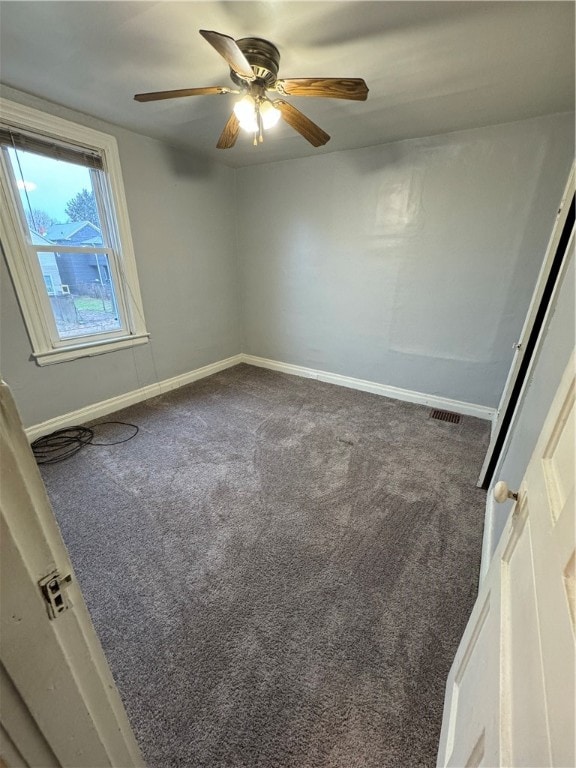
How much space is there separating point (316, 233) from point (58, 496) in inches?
124

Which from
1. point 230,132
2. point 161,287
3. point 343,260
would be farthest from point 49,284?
point 343,260

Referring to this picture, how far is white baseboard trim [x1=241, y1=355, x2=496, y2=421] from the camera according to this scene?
2.95 metres

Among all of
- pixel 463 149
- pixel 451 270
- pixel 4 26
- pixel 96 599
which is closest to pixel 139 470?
pixel 96 599

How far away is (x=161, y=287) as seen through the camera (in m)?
3.12

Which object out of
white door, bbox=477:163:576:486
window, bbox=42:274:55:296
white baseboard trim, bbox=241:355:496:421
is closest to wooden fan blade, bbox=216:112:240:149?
window, bbox=42:274:55:296

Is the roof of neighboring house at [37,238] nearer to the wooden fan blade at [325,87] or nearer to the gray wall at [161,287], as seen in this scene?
the gray wall at [161,287]

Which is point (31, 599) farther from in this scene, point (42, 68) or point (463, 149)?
point (463, 149)

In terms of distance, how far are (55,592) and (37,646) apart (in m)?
0.07

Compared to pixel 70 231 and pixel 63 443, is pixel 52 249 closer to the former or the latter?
pixel 70 231

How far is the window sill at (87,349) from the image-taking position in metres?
2.45

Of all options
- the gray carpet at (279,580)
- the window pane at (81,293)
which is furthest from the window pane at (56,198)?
the gray carpet at (279,580)

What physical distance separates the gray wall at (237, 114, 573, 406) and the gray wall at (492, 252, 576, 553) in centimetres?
151

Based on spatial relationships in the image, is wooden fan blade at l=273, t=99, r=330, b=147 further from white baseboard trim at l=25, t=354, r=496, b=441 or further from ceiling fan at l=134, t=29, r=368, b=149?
white baseboard trim at l=25, t=354, r=496, b=441

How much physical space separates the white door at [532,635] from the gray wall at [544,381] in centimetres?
42
